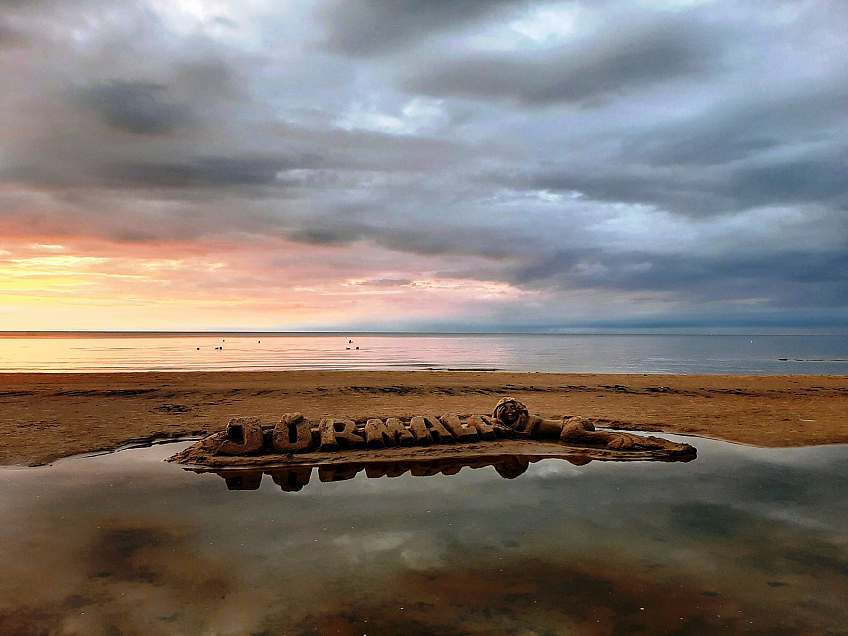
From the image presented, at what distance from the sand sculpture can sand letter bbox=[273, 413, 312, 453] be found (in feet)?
0.07

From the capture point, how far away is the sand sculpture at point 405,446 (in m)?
10.8

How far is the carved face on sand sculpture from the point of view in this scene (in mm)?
13602

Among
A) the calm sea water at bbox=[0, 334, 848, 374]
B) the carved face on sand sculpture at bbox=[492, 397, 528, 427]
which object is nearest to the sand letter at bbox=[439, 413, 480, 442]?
the carved face on sand sculpture at bbox=[492, 397, 528, 427]

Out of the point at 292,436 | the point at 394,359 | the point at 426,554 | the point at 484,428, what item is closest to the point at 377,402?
the point at 484,428

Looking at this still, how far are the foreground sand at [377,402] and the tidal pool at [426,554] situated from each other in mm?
4473

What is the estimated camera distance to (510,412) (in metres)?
13.7

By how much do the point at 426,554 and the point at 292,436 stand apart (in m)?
6.24

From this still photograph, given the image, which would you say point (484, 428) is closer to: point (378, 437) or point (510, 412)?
point (510, 412)

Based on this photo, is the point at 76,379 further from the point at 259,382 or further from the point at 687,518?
the point at 687,518

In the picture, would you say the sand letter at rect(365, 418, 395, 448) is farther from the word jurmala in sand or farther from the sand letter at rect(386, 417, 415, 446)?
the sand letter at rect(386, 417, 415, 446)

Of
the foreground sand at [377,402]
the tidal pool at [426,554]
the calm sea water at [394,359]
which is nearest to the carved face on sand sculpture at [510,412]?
the tidal pool at [426,554]

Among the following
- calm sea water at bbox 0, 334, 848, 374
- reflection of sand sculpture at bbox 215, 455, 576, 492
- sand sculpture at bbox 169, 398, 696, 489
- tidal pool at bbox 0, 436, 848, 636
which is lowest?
tidal pool at bbox 0, 436, 848, 636

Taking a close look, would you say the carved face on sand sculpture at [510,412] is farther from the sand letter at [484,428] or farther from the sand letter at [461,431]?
the sand letter at [461,431]

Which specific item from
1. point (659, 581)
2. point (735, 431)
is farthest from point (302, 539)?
point (735, 431)
